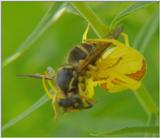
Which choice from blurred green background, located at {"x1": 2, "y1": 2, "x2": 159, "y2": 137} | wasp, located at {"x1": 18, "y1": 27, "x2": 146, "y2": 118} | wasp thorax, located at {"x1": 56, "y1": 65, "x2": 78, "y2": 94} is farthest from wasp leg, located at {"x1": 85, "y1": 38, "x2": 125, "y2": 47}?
blurred green background, located at {"x1": 2, "y1": 2, "x2": 159, "y2": 137}

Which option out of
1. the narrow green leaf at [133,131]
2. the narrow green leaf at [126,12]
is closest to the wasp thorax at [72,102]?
the narrow green leaf at [133,131]

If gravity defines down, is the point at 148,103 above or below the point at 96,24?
below

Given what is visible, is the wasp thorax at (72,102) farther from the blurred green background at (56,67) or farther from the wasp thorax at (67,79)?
the blurred green background at (56,67)

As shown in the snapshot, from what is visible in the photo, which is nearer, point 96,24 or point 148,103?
point 96,24

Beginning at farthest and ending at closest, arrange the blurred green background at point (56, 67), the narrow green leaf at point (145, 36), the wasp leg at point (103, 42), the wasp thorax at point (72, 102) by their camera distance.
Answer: the blurred green background at point (56, 67), the narrow green leaf at point (145, 36), the wasp thorax at point (72, 102), the wasp leg at point (103, 42)

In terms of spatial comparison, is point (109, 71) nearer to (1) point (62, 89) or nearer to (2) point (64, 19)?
(1) point (62, 89)

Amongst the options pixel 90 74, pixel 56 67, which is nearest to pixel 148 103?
pixel 90 74

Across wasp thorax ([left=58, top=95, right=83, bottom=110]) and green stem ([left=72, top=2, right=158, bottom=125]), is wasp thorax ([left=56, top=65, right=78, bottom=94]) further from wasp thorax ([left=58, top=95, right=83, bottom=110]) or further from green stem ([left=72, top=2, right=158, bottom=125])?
green stem ([left=72, top=2, right=158, bottom=125])

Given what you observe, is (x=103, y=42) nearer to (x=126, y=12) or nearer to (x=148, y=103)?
(x=126, y=12)
